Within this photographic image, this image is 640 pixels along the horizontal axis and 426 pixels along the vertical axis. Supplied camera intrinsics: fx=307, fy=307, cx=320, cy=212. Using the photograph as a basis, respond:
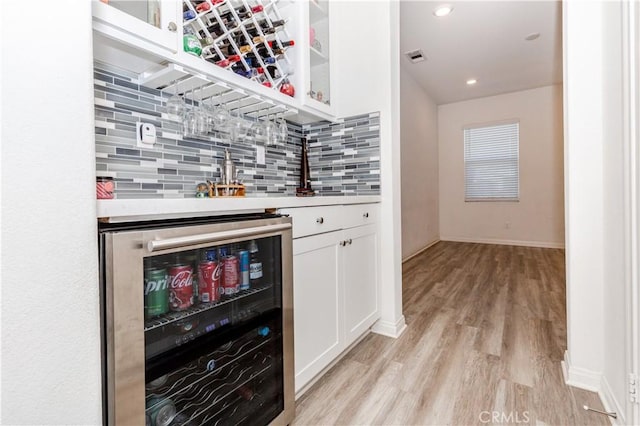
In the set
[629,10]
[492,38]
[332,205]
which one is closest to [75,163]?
[332,205]

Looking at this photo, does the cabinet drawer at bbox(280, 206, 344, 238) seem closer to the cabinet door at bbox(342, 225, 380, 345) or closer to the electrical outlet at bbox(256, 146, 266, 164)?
the cabinet door at bbox(342, 225, 380, 345)

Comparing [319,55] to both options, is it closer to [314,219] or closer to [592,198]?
[314,219]

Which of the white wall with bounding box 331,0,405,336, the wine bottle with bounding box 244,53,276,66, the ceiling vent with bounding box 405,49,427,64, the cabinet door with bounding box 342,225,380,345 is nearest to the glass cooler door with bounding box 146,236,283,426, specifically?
the cabinet door with bounding box 342,225,380,345

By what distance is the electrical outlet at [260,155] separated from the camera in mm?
1888

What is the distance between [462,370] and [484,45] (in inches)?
141

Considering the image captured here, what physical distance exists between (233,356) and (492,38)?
13.2 ft

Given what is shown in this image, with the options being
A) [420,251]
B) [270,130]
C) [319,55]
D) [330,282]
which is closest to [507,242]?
[420,251]

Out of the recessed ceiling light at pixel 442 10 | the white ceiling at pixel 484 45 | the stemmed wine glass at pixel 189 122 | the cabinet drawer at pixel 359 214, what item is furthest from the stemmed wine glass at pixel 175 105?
the recessed ceiling light at pixel 442 10

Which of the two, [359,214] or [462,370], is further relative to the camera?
[359,214]

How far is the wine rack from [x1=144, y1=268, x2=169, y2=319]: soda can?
35.8 inches

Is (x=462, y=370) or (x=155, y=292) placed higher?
(x=155, y=292)

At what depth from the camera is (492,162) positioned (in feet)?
17.6

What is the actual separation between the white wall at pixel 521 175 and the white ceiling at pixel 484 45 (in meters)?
0.34

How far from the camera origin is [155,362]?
2.57ft
